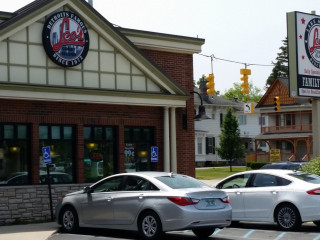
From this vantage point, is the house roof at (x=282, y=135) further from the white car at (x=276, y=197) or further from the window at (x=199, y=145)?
the white car at (x=276, y=197)

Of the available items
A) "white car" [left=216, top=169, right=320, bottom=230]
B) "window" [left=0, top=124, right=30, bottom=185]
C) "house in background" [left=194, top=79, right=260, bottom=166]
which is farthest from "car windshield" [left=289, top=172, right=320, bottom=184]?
"house in background" [left=194, top=79, right=260, bottom=166]

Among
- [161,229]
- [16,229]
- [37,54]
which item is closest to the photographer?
[161,229]

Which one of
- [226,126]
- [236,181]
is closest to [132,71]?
[236,181]

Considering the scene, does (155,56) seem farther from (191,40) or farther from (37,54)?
(37,54)

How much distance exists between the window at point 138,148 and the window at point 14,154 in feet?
11.8

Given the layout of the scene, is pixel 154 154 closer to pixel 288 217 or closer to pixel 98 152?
pixel 98 152

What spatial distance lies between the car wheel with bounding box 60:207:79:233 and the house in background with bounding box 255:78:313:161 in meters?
48.3

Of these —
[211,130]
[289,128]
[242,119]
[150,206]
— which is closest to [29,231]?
Answer: [150,206]

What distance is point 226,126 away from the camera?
6000cm

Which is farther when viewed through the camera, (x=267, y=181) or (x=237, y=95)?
(x=237, y=95)

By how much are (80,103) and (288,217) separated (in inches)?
307

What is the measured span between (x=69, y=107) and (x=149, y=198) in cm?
697

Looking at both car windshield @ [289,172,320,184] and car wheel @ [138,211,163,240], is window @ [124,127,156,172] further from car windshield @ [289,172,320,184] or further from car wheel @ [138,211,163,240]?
car wheel @ [138,211,163,240]

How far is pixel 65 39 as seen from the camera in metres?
19.7
